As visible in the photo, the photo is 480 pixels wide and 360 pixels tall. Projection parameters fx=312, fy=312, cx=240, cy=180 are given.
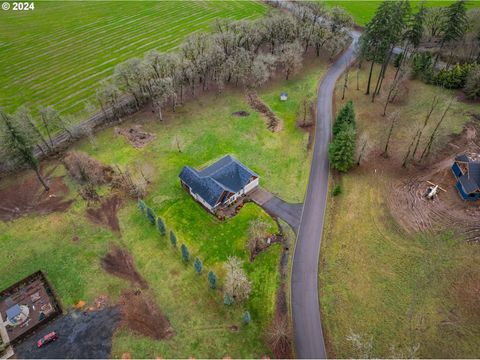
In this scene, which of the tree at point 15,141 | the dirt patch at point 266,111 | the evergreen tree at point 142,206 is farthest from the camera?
the dirt patch at point 266,111

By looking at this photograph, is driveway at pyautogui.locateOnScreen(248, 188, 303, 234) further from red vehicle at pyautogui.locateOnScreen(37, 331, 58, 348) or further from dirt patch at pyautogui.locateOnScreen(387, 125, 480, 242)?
red vehicle at pyautogui.locateOnScreen(37, 331, 58, 348)

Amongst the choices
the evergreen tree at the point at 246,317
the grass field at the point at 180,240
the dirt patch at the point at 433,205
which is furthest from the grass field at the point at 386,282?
the evergreen tree at the point at 246,317

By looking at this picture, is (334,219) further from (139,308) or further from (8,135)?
(8,135)

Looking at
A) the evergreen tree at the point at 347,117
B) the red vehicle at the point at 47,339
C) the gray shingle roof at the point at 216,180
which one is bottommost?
the red vehicle at the point at 47,339

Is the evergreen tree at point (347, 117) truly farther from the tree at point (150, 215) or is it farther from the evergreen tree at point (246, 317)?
the evergreen tree at point (246, 317)

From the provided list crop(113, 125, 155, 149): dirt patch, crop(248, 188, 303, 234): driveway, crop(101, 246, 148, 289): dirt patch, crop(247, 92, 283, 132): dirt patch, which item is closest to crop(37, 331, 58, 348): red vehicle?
crop(101, 246, 148, 289): dirt patch

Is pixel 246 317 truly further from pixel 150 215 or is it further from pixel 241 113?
pixel 241 113

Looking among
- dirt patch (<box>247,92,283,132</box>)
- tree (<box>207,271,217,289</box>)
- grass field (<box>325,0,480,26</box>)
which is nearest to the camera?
tree (<box>207,271,217,289</box>)
